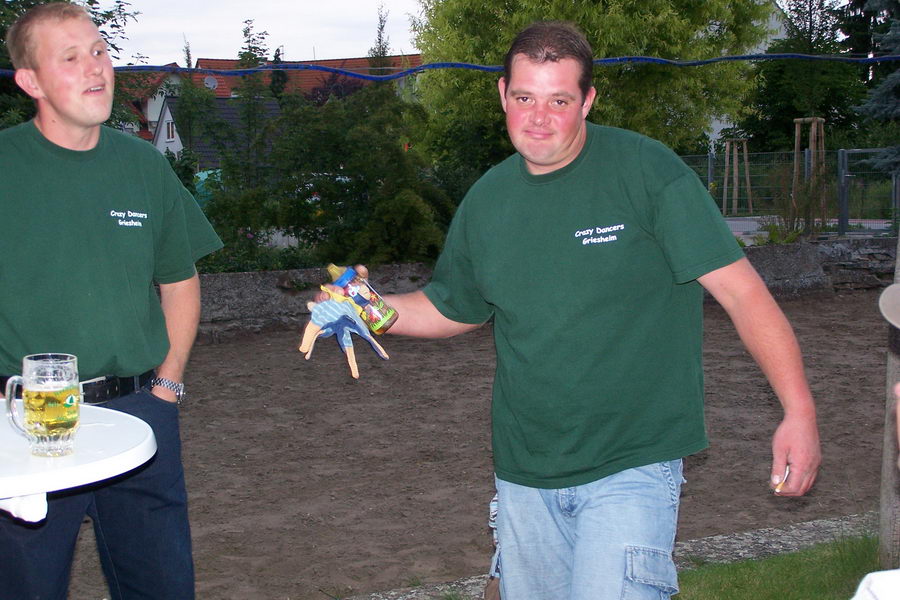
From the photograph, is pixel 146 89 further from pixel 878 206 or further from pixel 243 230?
pixel 878 206

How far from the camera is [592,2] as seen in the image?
18781 millimetres

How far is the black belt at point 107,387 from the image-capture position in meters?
3.09

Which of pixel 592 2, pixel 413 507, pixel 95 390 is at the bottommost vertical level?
pixel 413 507

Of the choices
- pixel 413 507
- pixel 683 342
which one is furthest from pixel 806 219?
pixel 683 342

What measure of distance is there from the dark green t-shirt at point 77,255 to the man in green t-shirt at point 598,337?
115 cm

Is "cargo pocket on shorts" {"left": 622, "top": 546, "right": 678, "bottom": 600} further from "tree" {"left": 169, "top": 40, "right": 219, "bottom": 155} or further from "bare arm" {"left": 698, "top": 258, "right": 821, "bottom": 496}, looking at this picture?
"tree" {"left": 169, "top": 40, "right": 219, "bottom": 155}

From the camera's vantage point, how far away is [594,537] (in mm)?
2693

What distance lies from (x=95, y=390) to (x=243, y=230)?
8.44 m

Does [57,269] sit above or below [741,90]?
below

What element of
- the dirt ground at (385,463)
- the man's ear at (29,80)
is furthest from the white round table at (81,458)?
the dirt ground at (385,463)

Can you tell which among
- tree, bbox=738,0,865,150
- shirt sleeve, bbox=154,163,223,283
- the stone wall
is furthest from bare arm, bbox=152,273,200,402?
tree, bbox=738,0,865,150

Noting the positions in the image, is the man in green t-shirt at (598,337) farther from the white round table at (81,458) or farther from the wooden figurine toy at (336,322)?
the white round table at (81,458)

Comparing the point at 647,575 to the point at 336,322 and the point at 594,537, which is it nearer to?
the point at 594,537

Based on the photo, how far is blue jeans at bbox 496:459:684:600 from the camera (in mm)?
2639
